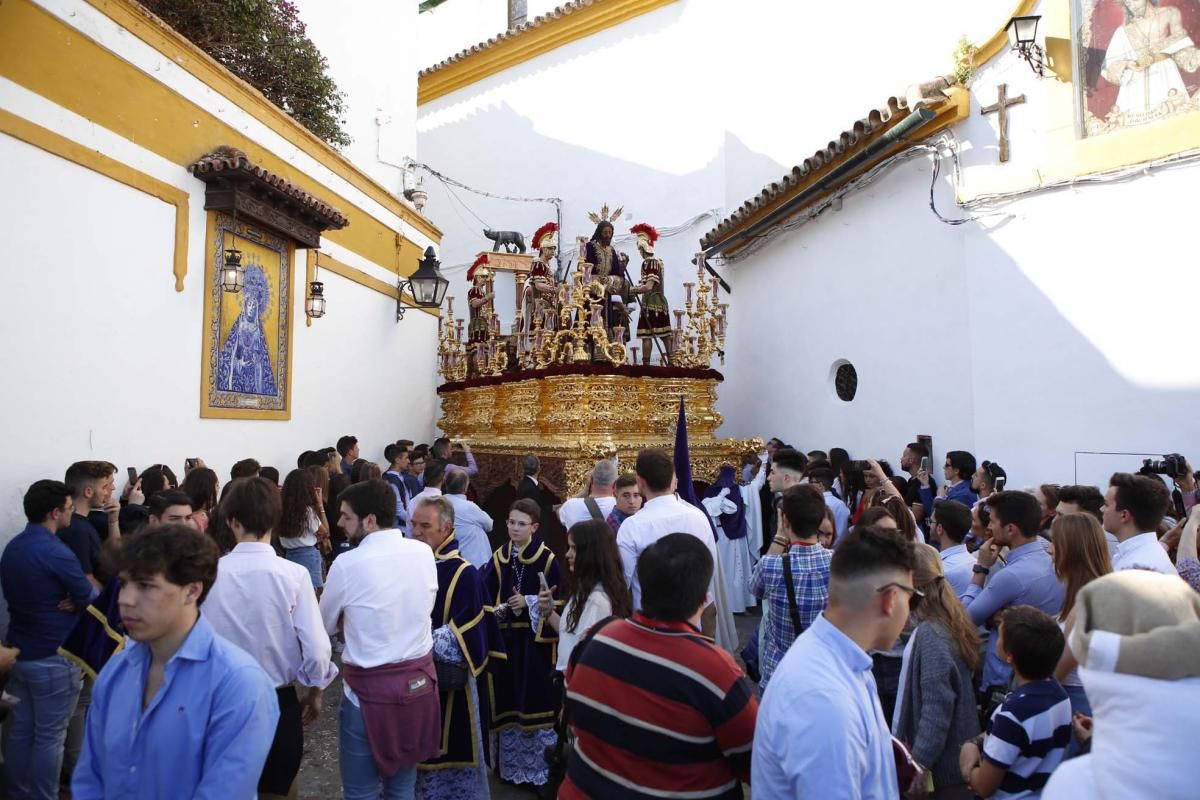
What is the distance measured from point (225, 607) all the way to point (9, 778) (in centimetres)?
198

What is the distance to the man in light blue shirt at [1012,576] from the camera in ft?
12.0

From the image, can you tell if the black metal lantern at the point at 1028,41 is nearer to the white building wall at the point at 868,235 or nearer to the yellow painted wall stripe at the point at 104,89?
the white building wall at the point at 868,235

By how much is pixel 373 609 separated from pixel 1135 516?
140 inches

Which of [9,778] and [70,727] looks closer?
[9,778]

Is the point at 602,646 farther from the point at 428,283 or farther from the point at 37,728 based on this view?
the point at 428,283

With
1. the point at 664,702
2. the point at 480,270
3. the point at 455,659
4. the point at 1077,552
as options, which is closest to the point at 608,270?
the point at 480,270

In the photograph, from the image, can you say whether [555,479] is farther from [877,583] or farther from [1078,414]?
[877,583]

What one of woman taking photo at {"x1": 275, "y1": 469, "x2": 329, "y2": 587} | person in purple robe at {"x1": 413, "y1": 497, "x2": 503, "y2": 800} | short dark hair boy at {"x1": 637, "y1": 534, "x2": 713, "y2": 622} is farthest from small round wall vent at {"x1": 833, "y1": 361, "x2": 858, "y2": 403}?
short dark hair boy at {"x1": 637, "y1": 534, "x2": 713, "y2": 622}

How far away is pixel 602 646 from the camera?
7.59ft

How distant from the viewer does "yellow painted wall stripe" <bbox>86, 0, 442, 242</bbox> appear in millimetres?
6453

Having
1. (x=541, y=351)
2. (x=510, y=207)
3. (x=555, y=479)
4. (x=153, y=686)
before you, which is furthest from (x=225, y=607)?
(x=510, y=207)

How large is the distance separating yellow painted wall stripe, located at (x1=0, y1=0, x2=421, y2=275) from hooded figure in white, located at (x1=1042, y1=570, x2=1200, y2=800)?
6641 millimetres

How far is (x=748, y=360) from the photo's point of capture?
1310 centimetres

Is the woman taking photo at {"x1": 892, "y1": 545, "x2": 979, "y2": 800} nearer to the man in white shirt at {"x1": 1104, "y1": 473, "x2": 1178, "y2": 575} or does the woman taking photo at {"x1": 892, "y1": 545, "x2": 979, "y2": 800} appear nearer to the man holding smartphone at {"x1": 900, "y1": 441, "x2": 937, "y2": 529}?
the man in white shirt at {"x1": 1104, "y1": 473, "x2": 1178, "y2": 575}
